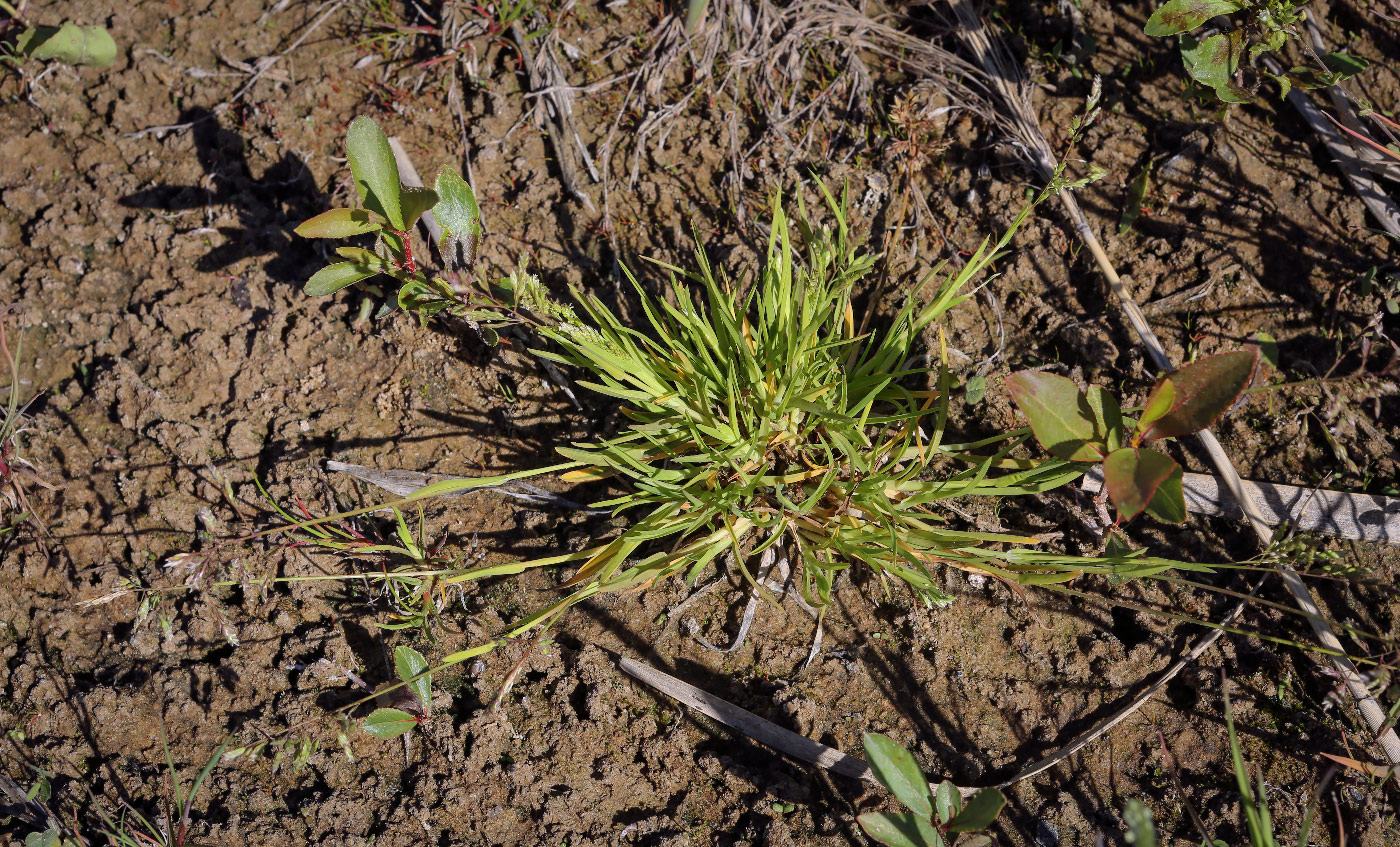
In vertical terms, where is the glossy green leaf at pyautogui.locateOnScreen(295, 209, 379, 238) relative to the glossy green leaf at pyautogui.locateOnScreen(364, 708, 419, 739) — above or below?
above

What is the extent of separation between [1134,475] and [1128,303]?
0.81 meters

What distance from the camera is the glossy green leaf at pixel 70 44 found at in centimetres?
240

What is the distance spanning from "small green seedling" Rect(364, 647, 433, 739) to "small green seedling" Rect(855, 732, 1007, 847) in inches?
38.0

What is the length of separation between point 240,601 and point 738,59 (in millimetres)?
2044

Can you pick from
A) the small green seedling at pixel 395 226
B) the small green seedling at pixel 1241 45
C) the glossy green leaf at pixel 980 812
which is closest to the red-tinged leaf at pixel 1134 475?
the glossy green leaf at pixel 980 812

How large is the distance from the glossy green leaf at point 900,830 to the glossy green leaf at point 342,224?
1662 mm

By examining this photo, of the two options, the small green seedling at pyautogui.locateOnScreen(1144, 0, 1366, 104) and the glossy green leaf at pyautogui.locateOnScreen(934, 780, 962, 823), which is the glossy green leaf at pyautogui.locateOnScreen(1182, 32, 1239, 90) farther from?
the glossy green leaf at pyautogui.locateOnScreen(934, 780, 962, 823)

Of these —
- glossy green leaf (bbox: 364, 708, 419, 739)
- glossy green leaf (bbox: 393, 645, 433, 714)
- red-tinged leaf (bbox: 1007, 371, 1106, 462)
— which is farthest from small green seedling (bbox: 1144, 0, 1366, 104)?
glossy green leaf (bbox: 364, 708, 419, 739)

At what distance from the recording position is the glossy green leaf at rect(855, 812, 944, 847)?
1511 millimetres

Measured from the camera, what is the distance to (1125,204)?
227 centimetres

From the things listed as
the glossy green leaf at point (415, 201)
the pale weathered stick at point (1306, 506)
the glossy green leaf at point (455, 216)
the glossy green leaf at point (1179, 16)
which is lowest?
the pale weathered stick at point (1306, 506)

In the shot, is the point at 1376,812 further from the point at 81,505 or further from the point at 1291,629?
the point at 81,505

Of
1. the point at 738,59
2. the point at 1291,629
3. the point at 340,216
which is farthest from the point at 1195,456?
the point at 340,216

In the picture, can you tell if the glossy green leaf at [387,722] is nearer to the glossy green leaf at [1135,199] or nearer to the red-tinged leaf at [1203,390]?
the red-tinged leaf at [1203,390]
